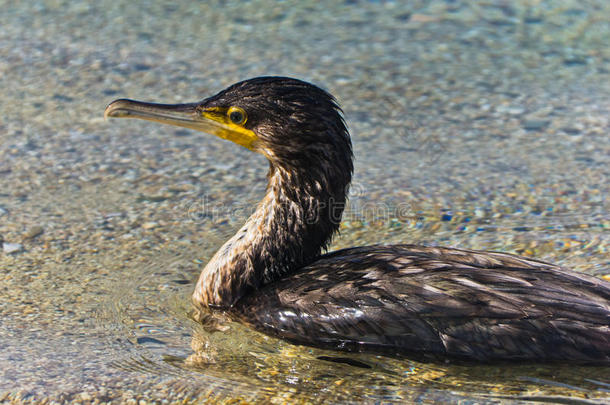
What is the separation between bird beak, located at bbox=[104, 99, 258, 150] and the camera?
5383 mm

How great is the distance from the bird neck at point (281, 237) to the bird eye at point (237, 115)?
34 cm

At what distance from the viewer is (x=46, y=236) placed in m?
6.17

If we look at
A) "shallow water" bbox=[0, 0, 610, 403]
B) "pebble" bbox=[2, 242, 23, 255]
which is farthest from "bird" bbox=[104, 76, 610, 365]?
"pebble" bbox=[2, 242, 23, 255]

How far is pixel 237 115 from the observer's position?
5.32m

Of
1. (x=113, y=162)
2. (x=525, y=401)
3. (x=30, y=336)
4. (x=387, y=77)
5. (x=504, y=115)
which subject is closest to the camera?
(x=525, y=401)

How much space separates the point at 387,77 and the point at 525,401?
5.03m

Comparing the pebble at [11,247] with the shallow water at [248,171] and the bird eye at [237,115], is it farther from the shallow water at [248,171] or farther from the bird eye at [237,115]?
the bird eye at [237,115]

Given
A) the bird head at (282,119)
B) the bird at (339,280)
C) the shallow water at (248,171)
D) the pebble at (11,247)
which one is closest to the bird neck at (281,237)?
the bird at (339,280)

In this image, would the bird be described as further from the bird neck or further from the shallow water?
the shallow water

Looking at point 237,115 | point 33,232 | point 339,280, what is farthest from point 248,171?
point 339,280

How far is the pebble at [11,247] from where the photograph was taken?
19.5 feet

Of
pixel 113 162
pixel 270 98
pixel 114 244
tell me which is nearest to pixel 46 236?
pixel 114 244

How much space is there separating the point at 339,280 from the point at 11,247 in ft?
7.61

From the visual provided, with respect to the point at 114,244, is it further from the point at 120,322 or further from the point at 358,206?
the point at 358,206
